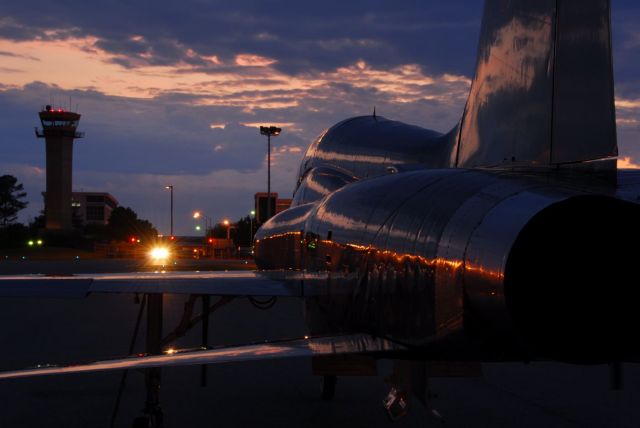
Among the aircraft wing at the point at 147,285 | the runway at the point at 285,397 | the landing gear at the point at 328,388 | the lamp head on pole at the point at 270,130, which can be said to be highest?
the lamp head on pole at the point at 270,130

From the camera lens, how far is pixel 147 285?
10.1 meters

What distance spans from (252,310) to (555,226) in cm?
1913

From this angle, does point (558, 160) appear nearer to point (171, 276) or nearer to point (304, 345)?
point (304, 345)

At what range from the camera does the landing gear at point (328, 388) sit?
11.8 meters

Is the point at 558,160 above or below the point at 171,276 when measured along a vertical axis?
above

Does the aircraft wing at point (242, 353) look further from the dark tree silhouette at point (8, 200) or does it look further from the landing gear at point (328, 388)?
the dark tree silhouette at point (8, 200)

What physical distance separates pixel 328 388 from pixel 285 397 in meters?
0.59

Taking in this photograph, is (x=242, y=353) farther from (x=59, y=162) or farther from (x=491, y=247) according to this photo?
(x=59, y=162)

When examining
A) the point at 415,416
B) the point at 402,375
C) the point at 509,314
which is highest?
the point at 509,314

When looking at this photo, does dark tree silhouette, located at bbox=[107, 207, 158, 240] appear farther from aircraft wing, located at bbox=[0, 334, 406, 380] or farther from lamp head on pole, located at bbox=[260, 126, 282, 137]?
aircraft wing, located at bbox=[0, 334, 406, 380]

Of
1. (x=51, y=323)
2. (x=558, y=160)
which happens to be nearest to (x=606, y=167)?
(x=558, y=160)

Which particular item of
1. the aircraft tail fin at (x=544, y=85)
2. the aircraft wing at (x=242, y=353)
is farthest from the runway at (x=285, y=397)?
the aircraft tail fin at (x=544, y=85)

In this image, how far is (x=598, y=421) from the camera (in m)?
10.5

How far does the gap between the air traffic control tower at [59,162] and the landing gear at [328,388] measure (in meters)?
116
